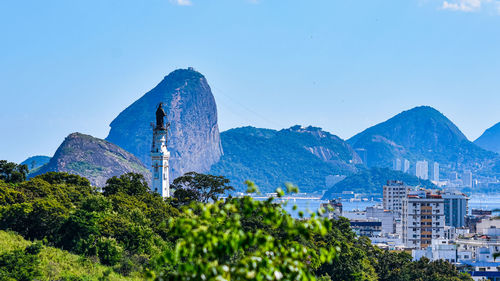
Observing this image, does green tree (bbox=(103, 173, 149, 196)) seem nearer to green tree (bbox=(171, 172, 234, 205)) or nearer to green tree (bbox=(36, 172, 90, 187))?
green tree (bbox=(36, 172, 90, 187))

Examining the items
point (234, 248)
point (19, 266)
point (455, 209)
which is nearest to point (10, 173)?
point (19, 266)

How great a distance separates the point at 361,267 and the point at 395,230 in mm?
107298

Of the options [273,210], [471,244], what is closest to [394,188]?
[471,244]

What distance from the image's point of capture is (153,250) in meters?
42.4

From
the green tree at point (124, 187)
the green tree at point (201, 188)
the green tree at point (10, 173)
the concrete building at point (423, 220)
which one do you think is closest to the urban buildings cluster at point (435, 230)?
the concrete building at point (423, 220)

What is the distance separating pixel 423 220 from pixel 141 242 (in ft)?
262

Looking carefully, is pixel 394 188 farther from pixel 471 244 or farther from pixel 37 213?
pixel 37 213

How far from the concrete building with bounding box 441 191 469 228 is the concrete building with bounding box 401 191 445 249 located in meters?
44.6

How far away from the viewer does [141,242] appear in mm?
42344

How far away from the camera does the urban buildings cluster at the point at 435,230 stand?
257 feet

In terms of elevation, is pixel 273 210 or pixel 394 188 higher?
pixel 394 188

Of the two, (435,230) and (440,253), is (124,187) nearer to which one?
(440,253)

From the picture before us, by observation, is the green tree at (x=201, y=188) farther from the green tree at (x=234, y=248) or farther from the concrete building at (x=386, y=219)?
the concrete building at (x=386, y=219)

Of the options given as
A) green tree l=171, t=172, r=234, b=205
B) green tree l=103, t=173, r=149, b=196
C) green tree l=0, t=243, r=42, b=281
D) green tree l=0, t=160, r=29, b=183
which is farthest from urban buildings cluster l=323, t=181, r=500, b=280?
green tree l=0, t=160, r=29, b=183
